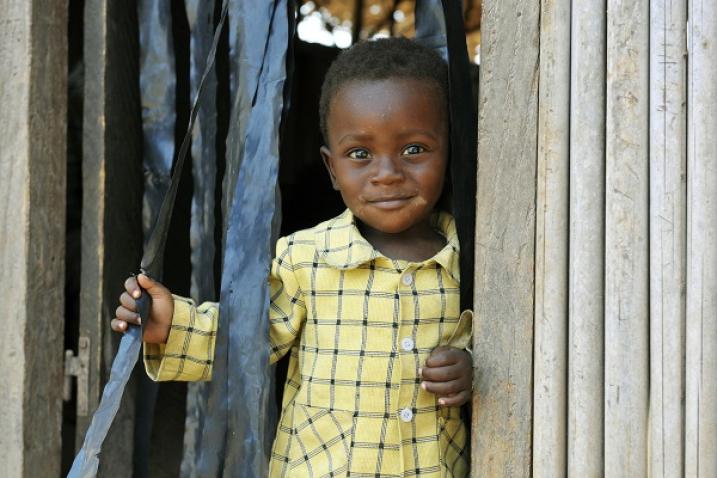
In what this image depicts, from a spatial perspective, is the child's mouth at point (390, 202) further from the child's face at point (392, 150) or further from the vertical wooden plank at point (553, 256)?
the vertical wooden plank at point (553, 256)

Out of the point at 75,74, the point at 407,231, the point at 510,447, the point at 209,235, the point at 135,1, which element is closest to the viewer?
the point at 510,447

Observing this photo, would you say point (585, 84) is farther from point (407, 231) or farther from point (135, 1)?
point (135, 1)

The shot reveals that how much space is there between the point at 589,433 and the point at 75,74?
2.18 meters

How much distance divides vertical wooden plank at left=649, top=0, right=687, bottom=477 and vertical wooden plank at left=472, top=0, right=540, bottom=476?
209mm

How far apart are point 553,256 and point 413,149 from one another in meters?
0.40

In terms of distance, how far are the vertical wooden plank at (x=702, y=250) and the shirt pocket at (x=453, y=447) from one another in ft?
1.64

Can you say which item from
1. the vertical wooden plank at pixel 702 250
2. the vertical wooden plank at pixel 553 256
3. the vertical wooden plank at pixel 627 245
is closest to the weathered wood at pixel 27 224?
the vertical wooden plank at pixel 553 256

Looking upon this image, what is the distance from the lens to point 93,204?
2.21 meters

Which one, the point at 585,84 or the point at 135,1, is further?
the point at 135,1

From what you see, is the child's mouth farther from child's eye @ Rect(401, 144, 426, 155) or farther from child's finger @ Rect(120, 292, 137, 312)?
child's finger @ Rect(120, 292, 137, 312)

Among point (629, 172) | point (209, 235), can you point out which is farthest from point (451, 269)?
point (209, 235)

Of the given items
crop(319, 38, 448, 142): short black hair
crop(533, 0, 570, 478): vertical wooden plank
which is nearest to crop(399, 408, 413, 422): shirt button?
crop(533, 0, 570, 478): vertical wooden plank

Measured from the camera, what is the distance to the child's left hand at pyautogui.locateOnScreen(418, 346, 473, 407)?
1723 millimetres

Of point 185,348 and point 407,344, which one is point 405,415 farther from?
point 185,348
